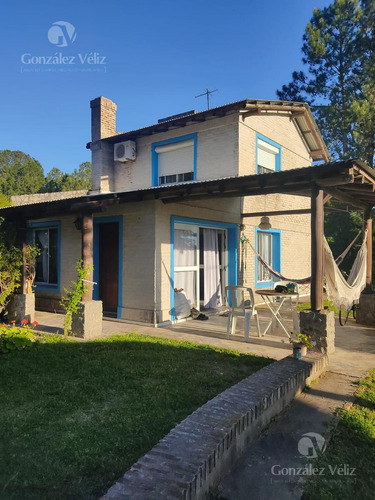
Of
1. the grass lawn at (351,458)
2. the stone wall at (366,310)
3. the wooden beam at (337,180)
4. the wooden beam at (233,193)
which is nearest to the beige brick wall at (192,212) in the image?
the wooden beam at (233,193)

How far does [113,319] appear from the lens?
26.7ft

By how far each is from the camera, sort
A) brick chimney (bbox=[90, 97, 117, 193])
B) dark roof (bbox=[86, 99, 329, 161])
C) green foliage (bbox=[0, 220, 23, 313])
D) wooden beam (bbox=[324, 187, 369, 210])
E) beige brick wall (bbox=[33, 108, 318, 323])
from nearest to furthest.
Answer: wooden beam (bbox=[324, 187, 369, 210]), green foliage (bbox=[0, 220, 23, 313]), beige brick wall (bbox=[33, 108, 318, 323]), dark roof (bbox=[86, 99, 329, 161]), brick chimney (bbox=[90, 97, 117, 193])

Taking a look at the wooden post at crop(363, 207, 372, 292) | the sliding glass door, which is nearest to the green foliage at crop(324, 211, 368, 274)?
the wooden post at crop(363, 207, 372, 292)

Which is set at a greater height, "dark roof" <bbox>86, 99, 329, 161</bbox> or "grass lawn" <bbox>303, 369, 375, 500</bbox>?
"dark roof" <bbox>86, 99, 329, 161</bbox>

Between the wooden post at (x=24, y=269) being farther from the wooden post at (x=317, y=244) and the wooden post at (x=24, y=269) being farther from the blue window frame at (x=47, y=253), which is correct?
the wooden post at (x=317, y=244)

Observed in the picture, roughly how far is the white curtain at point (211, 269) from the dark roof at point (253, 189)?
2.30m

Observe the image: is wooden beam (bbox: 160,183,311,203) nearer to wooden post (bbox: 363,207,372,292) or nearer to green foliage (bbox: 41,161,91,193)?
wooden post (bbox: 363,207,372,292)

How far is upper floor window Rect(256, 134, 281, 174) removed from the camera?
10695 mm

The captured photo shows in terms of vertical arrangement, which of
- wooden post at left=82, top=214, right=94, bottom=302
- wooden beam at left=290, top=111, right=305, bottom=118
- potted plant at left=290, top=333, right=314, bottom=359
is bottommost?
potted plant at left=290, top=333, right=314, bottom=359

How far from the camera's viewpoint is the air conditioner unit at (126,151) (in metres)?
11.5

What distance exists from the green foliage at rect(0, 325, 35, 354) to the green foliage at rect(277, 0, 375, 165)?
63.2ft

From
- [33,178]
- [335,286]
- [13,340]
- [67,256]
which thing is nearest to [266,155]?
[335,286]

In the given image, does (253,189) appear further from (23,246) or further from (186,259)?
(23,246)

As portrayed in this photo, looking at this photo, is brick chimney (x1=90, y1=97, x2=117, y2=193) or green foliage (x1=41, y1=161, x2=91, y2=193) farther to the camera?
green foliage (x1=41, y1=161, x2=91, y2=193)
